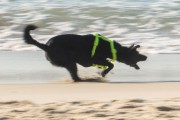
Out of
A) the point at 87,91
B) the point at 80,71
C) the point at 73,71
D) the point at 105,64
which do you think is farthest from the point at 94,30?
the point at 87,91

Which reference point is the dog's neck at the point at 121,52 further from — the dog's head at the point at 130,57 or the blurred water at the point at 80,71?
the blurred water at the point at 80,71

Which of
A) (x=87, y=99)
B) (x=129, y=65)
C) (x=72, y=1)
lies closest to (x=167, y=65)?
(x=129, y=65)

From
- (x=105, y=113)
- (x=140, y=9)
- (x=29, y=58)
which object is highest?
(x=140, y=9)

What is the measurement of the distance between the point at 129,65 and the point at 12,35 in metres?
3.72

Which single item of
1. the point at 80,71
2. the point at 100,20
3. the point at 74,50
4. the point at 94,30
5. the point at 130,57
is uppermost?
the point at 100,20

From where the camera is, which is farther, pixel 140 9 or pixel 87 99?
pixel 140 9

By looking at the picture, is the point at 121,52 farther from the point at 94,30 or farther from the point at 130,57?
the point at 94,30

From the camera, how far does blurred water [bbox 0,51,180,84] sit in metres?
7.29

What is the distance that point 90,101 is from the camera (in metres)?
5.61

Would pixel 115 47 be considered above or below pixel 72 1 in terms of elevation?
below

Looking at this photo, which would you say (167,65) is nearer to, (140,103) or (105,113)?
(140,103)

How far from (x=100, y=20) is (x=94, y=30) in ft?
3.53

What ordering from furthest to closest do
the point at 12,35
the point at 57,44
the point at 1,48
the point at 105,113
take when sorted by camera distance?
the point at 12,35 → the point at 1,48 → the point at 57,44 → the point at 105,113

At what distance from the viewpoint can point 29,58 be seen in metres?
8.63
